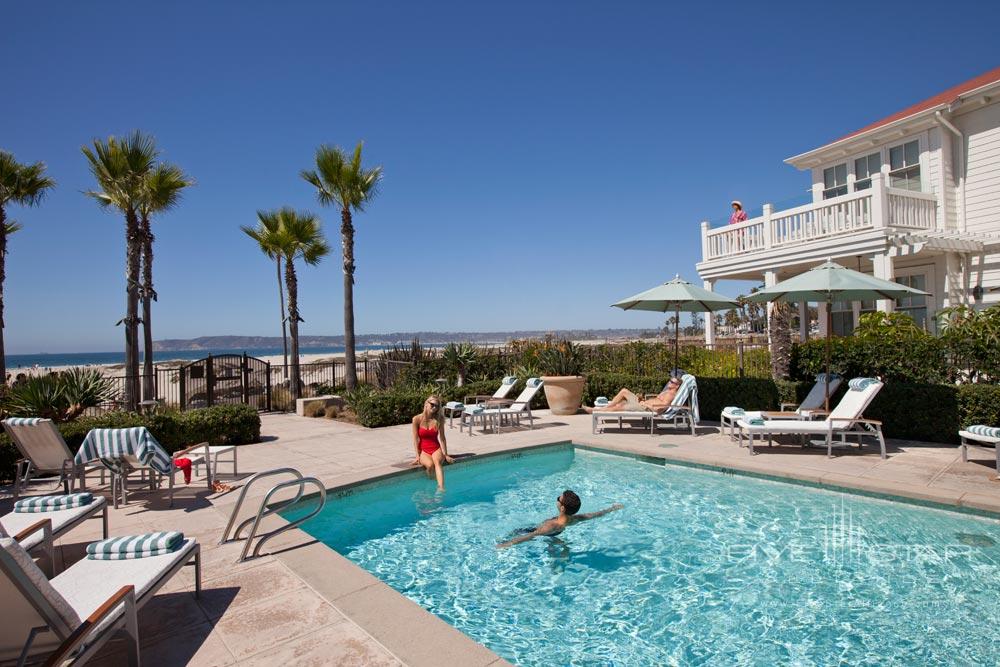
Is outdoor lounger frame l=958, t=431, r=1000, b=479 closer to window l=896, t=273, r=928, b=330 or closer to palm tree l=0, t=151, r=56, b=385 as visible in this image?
window l=896, t=273, r=928, b=330

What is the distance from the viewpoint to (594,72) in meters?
15.7

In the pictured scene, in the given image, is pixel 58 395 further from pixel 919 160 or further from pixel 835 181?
pixel 919 160

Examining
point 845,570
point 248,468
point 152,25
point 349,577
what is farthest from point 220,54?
point 845,570

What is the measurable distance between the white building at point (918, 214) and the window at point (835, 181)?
0.33m

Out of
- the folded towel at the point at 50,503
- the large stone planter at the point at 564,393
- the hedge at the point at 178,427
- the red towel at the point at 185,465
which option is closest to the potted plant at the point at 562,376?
the large stone planter at the point at 564,393

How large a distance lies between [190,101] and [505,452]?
40.2 ft

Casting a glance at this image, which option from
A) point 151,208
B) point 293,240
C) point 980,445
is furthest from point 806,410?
point 293,240

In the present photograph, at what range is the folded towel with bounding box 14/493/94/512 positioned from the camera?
4129 mm

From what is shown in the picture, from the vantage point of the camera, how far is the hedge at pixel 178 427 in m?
7.76

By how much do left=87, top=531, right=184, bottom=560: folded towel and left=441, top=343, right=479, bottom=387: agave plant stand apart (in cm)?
1111

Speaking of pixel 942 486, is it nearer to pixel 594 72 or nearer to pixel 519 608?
pixel 519 608

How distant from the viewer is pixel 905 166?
1381cm

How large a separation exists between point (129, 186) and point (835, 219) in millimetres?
17846

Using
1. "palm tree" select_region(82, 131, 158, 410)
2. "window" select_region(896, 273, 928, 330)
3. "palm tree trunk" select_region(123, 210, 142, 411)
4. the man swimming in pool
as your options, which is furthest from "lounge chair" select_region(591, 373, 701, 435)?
"palm tree trunk" select_region(123, 210, 142, 411)
